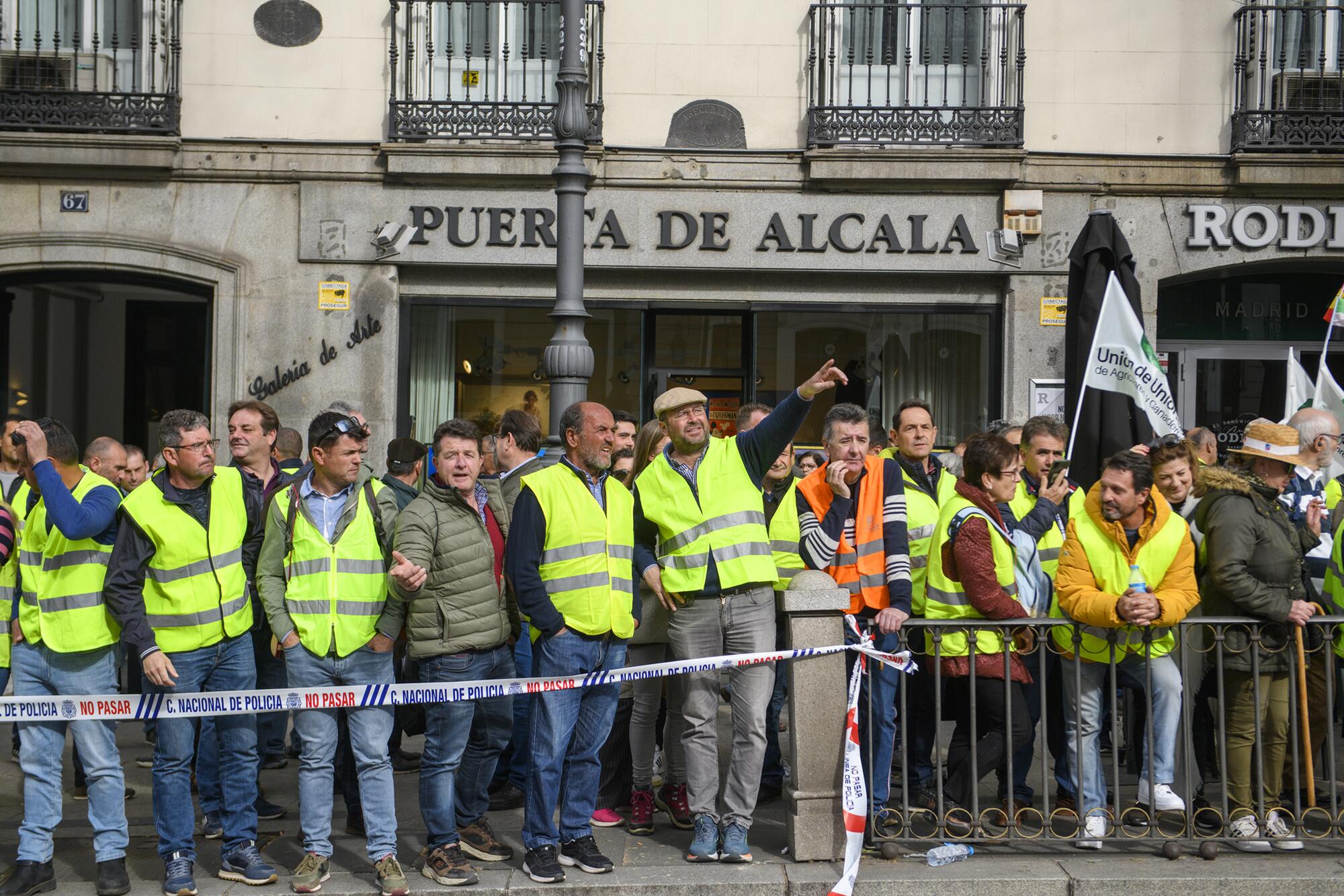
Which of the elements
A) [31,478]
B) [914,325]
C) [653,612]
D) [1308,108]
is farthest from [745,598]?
[1308,108]

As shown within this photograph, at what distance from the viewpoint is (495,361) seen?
43.2ft

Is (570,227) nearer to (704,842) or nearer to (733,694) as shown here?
(733,694)

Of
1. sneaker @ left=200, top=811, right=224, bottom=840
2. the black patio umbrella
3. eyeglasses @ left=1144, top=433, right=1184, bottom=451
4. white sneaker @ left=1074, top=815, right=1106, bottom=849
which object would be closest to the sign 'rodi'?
the black patio umbrella

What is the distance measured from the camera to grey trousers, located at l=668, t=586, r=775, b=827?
231 inches

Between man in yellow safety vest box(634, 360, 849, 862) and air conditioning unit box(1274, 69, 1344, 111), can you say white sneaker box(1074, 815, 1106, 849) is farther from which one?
air conditioning unit box(1274, 69, 1344, 111)

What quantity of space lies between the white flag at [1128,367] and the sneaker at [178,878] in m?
5.62

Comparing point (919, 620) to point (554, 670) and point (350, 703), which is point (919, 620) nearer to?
point (554, 670)

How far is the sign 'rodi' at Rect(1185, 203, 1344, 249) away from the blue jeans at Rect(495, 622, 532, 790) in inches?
332

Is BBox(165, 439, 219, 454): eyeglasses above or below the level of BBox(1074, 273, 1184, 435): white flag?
below

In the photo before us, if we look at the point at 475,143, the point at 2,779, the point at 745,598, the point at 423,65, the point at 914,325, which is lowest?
the point at 2,779

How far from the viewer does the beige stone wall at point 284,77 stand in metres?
12.6

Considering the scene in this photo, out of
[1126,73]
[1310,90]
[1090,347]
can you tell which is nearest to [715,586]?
[1090,347]

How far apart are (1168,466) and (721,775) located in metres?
2.80

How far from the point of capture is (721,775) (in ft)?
23.7
